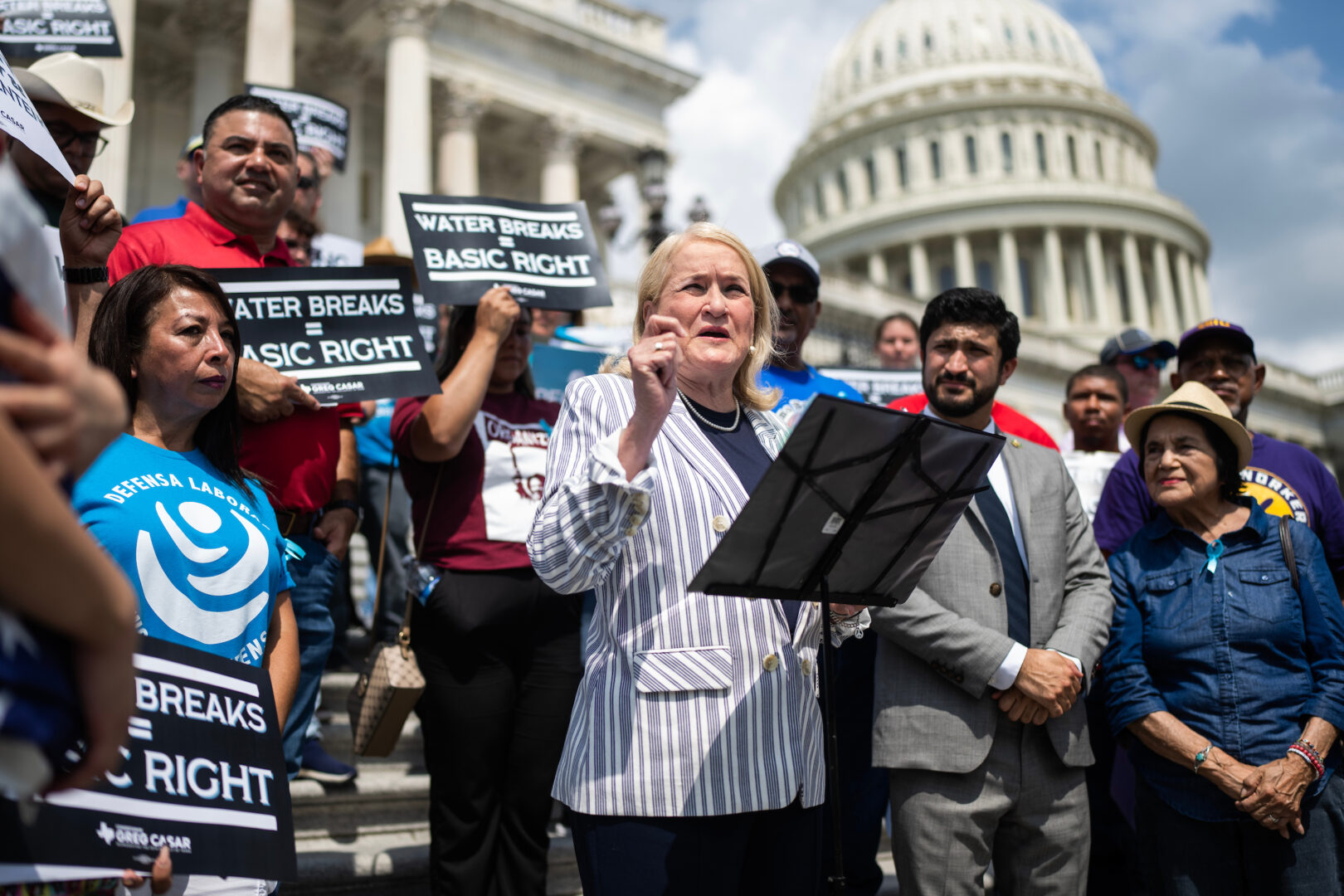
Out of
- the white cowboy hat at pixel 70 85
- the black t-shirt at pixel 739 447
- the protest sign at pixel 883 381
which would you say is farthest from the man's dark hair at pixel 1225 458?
the white cowboy hat at pixel 70 85

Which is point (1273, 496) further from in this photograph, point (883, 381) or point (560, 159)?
point (560, 159)

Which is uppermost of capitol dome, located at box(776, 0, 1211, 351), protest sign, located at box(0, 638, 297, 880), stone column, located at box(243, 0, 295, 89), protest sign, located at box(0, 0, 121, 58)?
capitol dome, located at box(776, 0, 1211, 351)

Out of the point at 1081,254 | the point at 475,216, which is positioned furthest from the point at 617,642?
the point at 1081,254

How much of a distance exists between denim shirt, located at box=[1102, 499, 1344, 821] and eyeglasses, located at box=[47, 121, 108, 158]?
4.42 meters

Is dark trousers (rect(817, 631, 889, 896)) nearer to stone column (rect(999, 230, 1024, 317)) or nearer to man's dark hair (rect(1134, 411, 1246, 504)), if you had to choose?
man's dark hair (rect(1134, 411, 1246, 504))

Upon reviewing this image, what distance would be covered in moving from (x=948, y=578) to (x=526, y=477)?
1.61 metres

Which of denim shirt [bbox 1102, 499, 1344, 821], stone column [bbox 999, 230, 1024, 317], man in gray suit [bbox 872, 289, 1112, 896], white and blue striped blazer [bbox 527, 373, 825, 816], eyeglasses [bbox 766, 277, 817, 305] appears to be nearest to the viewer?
white and blue striped blazer [bbox 527, 373, 825, 816]

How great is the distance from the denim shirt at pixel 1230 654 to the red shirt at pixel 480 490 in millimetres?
2230

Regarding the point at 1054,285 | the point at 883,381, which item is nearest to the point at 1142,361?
the point at 883,381

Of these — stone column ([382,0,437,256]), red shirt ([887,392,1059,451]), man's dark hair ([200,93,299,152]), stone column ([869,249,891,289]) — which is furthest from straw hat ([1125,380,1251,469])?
stone column ([869,249,891,289])

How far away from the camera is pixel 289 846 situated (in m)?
2.09

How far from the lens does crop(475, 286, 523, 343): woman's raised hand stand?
13.4 ft

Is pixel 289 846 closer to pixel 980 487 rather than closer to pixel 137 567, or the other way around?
pixel 137 567

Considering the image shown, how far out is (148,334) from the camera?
8.81ft
